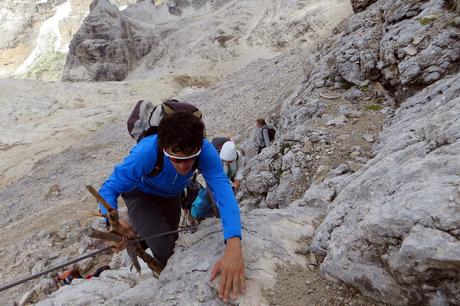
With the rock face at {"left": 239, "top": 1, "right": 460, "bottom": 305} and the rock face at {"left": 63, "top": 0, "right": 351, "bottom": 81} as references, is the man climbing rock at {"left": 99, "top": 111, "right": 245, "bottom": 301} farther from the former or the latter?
the rock face at {"left": 63, "top": 0, "right": 351, "bottom": 81}

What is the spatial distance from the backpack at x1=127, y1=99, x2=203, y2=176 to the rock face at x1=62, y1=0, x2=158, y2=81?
4766 centimetres

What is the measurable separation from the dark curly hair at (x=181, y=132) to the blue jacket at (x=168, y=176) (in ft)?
1.21

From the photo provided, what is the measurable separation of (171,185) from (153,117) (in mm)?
860

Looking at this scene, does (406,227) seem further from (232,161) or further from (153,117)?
(232,161)

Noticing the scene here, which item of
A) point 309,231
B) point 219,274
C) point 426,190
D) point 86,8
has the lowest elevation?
point 309,231

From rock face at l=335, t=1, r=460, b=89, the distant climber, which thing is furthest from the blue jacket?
the distant climber

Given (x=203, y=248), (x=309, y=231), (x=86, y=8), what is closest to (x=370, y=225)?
(x=309, y=231)

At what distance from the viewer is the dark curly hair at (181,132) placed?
128 inches

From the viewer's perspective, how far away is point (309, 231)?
4.39 m

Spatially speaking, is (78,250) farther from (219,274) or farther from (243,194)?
(219,274)

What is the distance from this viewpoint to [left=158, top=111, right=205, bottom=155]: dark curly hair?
128 inches

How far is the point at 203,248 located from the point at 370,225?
6.13ft

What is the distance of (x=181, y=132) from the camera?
3258 millimetres

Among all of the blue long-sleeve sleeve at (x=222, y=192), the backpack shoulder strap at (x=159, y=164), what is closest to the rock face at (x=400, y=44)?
the blue long-sleeve sleeve at (x=222, y=192)
